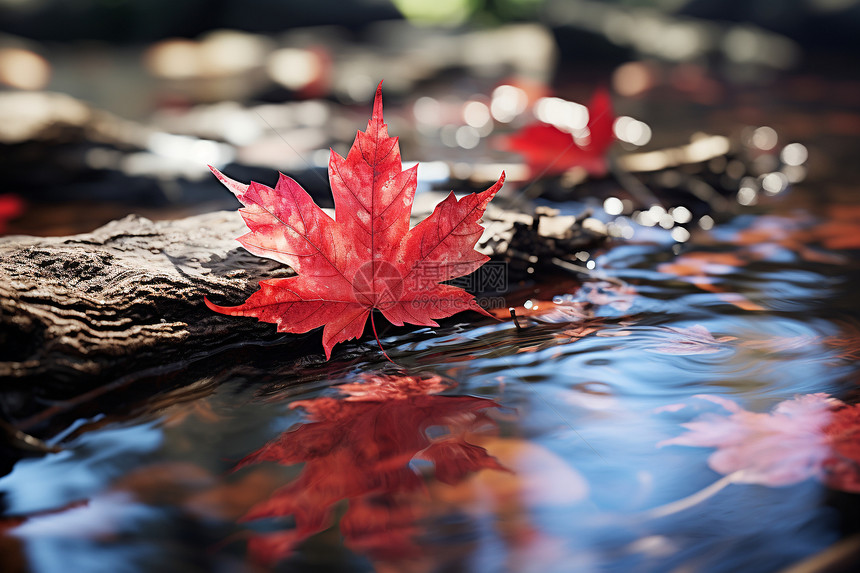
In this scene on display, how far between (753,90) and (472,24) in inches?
171

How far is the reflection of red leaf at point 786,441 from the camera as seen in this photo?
884 millimetres

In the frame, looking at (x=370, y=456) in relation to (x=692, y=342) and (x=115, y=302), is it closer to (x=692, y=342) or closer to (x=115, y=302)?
(x=115, y=302)

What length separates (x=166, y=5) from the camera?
664cm

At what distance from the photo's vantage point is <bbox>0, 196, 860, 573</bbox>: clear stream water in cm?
78

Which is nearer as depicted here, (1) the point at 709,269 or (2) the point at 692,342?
(2) the point at 692,342

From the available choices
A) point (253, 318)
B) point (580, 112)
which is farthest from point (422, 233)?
point (580, 112)

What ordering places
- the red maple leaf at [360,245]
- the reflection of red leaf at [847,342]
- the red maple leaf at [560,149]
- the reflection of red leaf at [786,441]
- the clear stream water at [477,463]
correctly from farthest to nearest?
the red maple leaf at [560,149]
the reflection of red leaf at [847,342]
the red maple leaf at [360,245]
the reflection of red leaf at [786,441]
the clear stream water at [477,463]

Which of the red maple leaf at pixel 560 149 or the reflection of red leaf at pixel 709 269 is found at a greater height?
the red maple leaf at pixel 560 149

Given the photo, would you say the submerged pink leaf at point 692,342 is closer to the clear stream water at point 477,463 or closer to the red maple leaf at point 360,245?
the clear stream water at point 477,463

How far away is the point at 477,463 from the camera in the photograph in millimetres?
929
